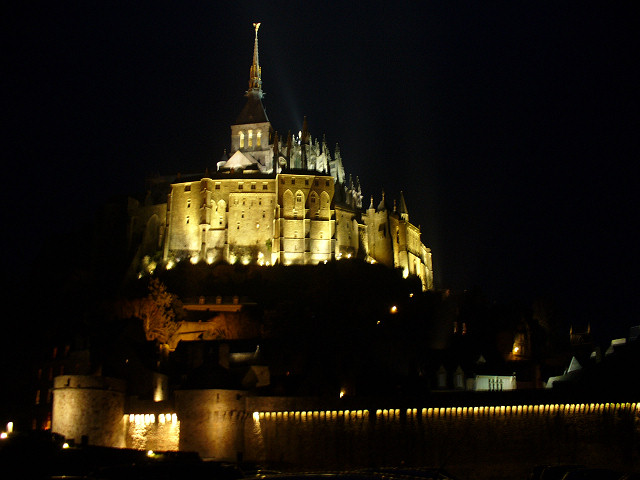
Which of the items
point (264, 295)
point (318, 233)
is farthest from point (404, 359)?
point (318, 233)

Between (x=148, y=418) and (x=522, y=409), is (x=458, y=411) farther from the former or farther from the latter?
(x=148, y=418)

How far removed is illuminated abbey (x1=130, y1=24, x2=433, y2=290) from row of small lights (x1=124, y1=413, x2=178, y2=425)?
33445 mm

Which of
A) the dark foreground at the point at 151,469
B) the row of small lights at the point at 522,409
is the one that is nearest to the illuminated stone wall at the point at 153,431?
the dark foreground at the point at 151,469

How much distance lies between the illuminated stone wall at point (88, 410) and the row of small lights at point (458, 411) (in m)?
7.55

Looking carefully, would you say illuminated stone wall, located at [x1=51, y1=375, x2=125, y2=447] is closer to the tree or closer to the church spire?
the tree

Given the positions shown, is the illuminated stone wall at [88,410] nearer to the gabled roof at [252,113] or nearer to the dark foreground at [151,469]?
the dark foreground at [151,469]

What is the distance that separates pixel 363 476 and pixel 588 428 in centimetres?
3497

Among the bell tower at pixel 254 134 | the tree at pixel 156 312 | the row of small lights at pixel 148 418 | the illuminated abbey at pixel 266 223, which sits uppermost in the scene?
the bell tower at pixel 254 134

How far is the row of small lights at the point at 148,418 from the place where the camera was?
1537 inches

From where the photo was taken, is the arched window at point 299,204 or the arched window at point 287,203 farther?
the arched window at point 299,204

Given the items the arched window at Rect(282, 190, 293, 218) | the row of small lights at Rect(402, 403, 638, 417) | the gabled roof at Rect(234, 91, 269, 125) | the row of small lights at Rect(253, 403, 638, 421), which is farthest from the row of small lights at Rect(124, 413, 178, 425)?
the gabled roof at Rect(234, 91, 269, 125)

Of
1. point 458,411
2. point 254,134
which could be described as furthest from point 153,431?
point 254,134

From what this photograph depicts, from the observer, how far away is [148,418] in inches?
1537

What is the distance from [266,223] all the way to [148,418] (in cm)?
3808
